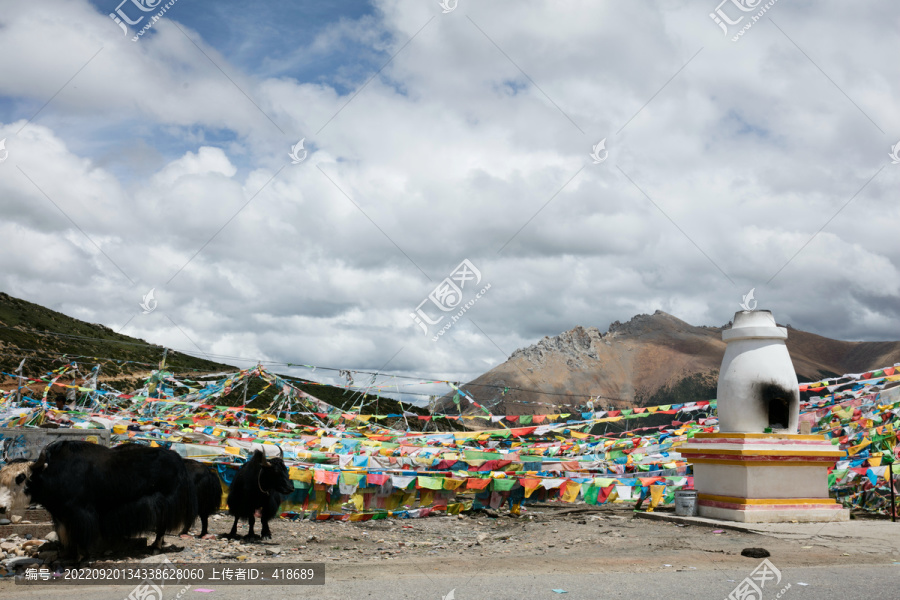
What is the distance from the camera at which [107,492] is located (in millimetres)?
7863

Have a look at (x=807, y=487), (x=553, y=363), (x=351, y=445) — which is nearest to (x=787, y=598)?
(x=807, y=487)

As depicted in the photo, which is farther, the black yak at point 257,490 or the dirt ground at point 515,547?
the black yak at point 257,490

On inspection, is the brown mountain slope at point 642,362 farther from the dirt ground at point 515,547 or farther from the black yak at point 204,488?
the black yak at point 204,488

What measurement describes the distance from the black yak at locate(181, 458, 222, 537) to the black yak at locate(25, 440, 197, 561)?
2.58 feet

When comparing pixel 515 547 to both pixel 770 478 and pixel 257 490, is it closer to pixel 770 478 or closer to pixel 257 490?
pixel 257 490

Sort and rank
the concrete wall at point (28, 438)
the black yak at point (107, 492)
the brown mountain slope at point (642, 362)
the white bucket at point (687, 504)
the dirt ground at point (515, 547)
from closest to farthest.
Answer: the black yak at point (107, 492) → the dirt ground at point (515, 547) → the concrete wall at point (28, 438) → the white bucket at point (687, 504) → the brown mountain slope at point (642, 362)

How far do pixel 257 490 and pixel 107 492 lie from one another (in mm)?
2654

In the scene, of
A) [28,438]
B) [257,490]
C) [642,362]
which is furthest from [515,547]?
[642,362]

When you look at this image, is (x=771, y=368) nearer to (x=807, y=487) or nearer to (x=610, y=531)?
→ (x=807, y=487)

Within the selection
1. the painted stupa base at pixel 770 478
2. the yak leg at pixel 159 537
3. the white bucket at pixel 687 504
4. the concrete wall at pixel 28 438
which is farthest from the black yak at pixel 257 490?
the painted stupa base at pixel 770 478

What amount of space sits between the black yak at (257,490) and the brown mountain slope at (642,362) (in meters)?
58.0

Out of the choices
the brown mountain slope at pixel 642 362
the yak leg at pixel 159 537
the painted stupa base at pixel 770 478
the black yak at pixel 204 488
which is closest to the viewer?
the yak leg at pixel 159 537

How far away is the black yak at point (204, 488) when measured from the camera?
31.5ft

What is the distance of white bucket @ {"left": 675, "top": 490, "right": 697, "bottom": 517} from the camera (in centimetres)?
1291
